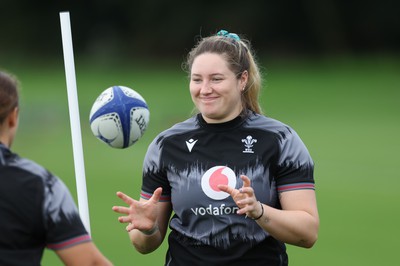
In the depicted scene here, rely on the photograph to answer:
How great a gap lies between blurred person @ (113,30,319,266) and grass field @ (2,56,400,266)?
16.3 ft

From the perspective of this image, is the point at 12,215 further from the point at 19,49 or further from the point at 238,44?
the point at 19,49

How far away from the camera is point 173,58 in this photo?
3953 centimetres

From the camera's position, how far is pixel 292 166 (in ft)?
16.4

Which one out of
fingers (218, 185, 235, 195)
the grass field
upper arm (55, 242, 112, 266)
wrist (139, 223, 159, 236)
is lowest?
the grass field

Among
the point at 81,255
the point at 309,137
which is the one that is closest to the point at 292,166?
the point at 81,255

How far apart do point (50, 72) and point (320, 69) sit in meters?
11.4

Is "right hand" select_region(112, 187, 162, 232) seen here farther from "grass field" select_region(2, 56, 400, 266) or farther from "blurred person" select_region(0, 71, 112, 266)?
"grass field" select_region(2, 56, 400, 266)

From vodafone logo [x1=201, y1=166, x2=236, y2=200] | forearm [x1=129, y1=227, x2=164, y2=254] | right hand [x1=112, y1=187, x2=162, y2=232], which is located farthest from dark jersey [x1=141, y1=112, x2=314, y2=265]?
right hand [x1=112, y1=187, x2=162, y2=232]

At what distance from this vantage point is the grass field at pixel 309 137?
11266mm

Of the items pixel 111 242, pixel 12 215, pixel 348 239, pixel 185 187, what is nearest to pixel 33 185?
pixel 12 215

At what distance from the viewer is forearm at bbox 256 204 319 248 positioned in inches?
186

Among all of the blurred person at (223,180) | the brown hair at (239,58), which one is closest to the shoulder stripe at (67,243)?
the blurred person at (223,180)

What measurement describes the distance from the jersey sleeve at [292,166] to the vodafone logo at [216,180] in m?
0.28

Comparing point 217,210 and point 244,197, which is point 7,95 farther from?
point 217,210
